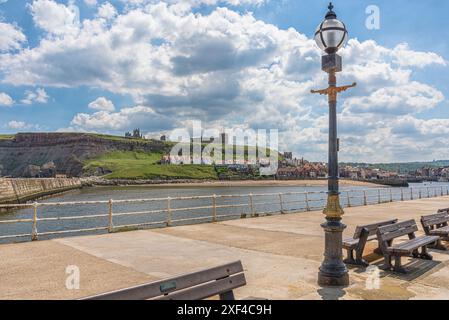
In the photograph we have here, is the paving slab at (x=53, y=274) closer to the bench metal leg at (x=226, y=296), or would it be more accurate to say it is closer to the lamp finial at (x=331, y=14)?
the bench metal leg at (x=226, y=296)

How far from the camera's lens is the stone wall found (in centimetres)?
6358

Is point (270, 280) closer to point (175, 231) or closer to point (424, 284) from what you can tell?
point (424, 284)

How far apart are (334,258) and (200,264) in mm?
3005

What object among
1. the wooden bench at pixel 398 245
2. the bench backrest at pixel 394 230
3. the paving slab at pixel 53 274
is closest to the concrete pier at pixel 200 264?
the paving slab at pixel 53 274

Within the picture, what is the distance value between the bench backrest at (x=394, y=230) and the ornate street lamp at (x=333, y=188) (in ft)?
5.13

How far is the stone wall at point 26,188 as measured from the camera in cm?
6358

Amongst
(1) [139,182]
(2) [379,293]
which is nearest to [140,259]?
(2) [379,293]

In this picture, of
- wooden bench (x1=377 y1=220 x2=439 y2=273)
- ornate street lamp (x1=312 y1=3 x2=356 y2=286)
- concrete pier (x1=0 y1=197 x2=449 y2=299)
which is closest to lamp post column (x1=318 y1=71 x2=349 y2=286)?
ornate street lamp (x1=312 y1=3 x2=356 y2=286)

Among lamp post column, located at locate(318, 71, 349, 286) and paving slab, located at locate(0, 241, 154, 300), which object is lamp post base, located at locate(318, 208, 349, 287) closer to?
lamp post column, located at locate(318, 71, 349, 286)

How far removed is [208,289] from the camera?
155 inches

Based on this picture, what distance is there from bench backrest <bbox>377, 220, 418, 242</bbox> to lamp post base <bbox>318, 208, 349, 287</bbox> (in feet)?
5.06

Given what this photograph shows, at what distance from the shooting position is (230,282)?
4.20 meters

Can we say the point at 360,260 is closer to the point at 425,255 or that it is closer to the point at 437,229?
the point at 425,255

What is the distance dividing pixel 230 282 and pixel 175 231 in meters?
9.30
